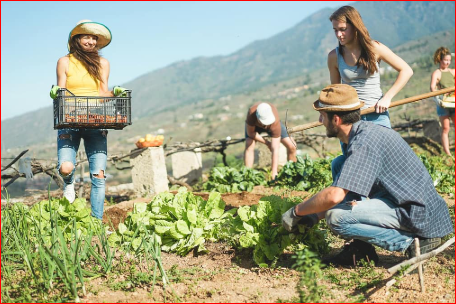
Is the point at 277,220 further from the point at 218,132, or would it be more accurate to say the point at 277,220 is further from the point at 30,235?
the point at 218,132

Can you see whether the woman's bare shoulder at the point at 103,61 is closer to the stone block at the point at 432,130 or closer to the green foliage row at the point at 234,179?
the green foliage row at the point at 234,179

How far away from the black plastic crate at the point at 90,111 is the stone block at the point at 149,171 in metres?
2.55

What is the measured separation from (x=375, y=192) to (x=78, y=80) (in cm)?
253

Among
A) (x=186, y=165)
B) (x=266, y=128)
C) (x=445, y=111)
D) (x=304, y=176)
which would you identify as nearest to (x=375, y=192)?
(x=304, y=176)

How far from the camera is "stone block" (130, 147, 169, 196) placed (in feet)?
21.6

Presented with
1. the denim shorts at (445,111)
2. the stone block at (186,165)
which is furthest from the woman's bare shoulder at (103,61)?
the denim shorts at (445,111)

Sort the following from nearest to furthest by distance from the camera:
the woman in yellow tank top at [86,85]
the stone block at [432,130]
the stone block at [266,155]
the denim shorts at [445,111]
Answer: the woman in yellow tank top at [86,85] < the denim shorts at [445,111] < the stone block at [266,155] < the stone block at [432,130]

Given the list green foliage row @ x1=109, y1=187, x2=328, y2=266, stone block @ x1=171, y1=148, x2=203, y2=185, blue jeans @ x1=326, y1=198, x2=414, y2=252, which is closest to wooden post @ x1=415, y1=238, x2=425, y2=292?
blue jeans @ x1=326, y1=198, x2=414, y2=252

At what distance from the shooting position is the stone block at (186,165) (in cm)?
843

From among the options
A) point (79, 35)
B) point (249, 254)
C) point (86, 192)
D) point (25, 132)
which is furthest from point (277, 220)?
point (25, 132)

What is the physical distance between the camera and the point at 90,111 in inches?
156

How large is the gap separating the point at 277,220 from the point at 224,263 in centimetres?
49

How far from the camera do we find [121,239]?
3.60m

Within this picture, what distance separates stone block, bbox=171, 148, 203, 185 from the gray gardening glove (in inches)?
216
